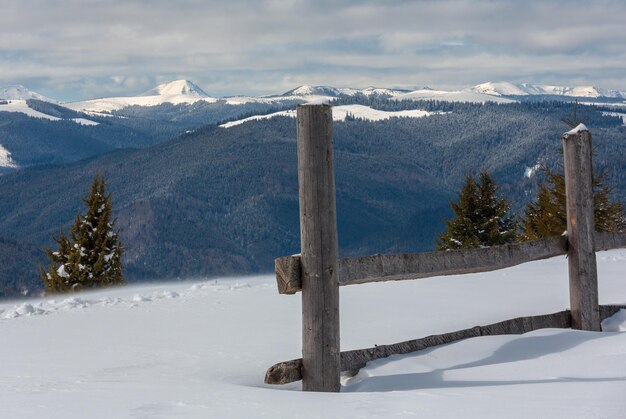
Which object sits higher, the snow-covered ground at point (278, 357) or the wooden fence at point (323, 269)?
the wooden fence at point (323, 269)

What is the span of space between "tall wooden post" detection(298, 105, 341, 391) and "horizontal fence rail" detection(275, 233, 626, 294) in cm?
12

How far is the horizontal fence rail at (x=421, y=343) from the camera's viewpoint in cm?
514

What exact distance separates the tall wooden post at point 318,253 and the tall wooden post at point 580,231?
10.8 ft

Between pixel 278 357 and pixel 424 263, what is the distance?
4.71 ft

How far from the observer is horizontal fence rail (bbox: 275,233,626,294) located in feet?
16.7

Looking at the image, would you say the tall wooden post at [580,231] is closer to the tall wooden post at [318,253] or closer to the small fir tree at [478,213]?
the tall wooden post at [318,253]

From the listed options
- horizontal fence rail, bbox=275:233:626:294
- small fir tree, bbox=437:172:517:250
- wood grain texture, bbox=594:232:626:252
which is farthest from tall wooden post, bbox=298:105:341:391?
small fir tree, bbox=437:172:517:250

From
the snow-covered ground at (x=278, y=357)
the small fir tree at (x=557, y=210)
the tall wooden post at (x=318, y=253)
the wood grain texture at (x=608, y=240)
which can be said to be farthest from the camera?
the small fir tree at (x=557, y=210)

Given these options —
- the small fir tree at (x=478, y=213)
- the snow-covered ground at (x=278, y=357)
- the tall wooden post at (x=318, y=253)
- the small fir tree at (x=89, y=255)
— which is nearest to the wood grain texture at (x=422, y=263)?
the tall wooden post at (x=318, y=253)

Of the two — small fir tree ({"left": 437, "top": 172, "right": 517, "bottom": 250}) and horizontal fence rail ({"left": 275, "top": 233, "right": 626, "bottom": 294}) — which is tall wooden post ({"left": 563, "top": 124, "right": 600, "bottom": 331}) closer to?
horizontal fence rail ({"left": 275, "top": 233, "right": 626, "bottom": 294})

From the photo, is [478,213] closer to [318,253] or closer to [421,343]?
[421,343]

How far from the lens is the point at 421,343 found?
20.3 ft

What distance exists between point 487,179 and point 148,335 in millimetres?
27821

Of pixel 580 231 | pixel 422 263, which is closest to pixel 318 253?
pixel 422 263
